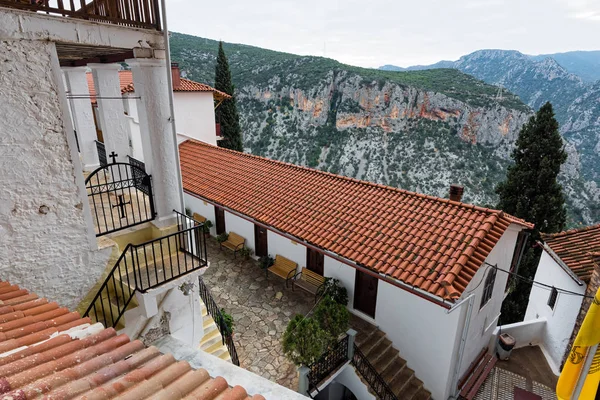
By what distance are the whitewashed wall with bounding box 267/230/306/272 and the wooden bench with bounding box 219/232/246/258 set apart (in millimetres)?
1383

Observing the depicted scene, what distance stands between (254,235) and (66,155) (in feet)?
27.1

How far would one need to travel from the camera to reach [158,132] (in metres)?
5.48

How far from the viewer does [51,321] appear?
3.54 metres

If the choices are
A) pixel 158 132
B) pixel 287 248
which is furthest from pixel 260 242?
pixel 158 132

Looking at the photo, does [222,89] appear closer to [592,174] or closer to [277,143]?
[277,143]

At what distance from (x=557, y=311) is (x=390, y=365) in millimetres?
7468

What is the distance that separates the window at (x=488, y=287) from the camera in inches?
359

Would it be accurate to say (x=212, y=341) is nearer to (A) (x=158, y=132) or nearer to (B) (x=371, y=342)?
(B) (x=371, y=342)

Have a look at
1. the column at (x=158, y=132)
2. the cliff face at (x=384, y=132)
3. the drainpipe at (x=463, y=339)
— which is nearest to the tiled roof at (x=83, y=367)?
the column at (x=158, y=132)

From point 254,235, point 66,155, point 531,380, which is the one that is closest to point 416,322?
point 531,380

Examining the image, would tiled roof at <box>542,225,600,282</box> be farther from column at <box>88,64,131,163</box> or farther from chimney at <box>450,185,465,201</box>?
column at <box>88,64,131,163</box>

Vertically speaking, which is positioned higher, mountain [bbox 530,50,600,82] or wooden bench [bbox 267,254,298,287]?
mountain [bbox 530,50,600,82]

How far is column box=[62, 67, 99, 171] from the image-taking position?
7461 millimetres

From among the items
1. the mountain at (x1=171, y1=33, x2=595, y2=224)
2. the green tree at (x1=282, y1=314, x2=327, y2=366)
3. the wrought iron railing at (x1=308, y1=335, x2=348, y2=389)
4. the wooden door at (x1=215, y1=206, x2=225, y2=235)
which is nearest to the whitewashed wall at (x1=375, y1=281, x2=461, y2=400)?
the wrought iron railing at (x1=308, y1=335, x2=348, y2=389)
